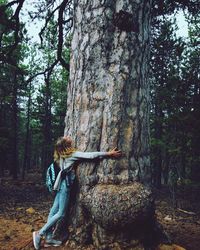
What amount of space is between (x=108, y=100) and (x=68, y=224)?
5.98ft

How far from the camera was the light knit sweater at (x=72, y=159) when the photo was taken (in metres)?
4.25

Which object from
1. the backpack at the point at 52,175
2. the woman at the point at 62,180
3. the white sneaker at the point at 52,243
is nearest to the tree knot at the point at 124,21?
the woman at the point at 62,180

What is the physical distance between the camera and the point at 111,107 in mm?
4289

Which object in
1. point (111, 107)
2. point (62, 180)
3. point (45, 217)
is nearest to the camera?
point (111, 107)

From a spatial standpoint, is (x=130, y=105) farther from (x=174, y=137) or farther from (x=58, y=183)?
(x=174, y=137)

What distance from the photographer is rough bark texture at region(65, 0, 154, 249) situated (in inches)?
166

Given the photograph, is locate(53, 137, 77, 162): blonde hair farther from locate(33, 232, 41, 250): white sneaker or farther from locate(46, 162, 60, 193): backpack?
locate(33, 232, 41, 250): white sneaker

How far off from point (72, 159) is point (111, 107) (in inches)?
35.8

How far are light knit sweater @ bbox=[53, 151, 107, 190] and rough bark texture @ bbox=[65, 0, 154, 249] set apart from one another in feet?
0.35

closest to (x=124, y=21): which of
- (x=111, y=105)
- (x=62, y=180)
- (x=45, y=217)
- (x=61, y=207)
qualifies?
(x=111, y=105)

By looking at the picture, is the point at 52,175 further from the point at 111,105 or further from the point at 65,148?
the point at 111,105

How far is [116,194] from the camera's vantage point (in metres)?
3.95

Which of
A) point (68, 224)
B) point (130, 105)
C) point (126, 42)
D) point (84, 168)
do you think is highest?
point (126, 42)

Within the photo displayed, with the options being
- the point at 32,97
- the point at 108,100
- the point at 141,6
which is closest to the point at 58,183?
the point at 108,100
